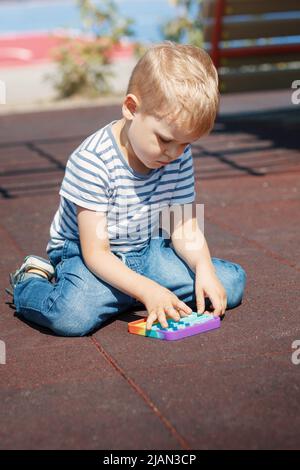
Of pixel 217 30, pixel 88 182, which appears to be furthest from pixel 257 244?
pixel 217 30

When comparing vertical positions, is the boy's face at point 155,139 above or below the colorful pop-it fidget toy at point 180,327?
above

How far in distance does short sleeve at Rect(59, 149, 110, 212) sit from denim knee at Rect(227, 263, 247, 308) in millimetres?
560

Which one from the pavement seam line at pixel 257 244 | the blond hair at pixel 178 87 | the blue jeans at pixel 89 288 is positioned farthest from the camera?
the pavement seam line at pixel 257 244

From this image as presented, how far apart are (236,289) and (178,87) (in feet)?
2.74

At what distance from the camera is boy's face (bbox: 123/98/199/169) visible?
9.09ft

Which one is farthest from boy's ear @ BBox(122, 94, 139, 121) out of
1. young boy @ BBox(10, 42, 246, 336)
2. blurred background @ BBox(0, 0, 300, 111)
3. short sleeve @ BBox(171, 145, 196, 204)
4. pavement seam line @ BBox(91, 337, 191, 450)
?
blurred background @ BBox(0, 0, 300, 111)

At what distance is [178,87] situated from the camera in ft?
9.00

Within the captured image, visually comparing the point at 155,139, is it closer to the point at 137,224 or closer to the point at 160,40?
the point at 137,224

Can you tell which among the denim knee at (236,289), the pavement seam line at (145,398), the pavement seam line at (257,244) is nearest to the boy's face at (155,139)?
the denim knee at (236,289)

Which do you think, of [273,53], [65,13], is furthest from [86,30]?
[65,13]

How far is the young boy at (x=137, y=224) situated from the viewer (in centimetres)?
278

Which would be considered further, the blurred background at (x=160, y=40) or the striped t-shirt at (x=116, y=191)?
the blurred background at (x=160, y=40)

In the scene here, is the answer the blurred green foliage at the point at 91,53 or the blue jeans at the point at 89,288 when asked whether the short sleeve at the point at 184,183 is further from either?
the blurred green foliage at the point at 91,53

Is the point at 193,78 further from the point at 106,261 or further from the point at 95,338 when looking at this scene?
the point at 95,338
